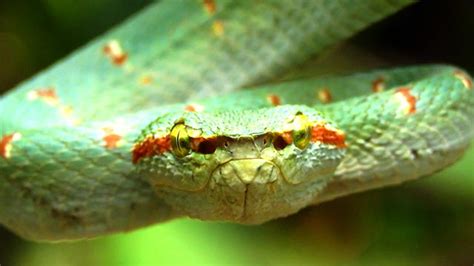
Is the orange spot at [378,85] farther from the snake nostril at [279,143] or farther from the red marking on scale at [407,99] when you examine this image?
the snake nostril at [279,143]

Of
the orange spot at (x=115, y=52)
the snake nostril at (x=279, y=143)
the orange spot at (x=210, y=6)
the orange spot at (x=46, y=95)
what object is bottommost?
the snake nostril at (x=279, y=143)

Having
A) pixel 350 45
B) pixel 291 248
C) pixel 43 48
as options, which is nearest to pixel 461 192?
pixel 291 248

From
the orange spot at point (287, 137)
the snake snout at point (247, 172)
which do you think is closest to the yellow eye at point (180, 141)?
the snake snout at point (247, 172)

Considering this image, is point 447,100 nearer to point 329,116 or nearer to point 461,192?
point 329,116

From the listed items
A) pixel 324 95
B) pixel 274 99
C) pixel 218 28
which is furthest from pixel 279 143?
pixel 218 28

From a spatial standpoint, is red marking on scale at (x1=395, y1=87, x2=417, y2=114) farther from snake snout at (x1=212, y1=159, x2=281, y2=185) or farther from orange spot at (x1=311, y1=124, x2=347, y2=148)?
snake snout at (x1=212, y1=159, x2=281, y2=185)

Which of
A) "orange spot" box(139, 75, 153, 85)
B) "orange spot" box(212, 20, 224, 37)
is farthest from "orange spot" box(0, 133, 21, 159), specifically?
"orange spot" box(212, 20, 224, 37)
